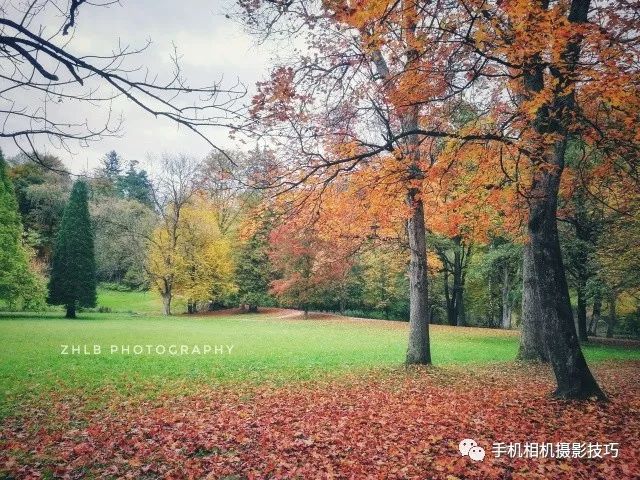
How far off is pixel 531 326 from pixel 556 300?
6310 mm

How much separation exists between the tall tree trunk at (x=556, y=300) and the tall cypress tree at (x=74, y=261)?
113 ft

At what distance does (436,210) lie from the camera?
12.1m

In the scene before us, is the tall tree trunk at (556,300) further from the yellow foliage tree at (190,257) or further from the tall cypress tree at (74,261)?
the yellow foliage tree at (190,257)

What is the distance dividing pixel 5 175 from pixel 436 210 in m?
33.5

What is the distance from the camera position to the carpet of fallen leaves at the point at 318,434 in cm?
453

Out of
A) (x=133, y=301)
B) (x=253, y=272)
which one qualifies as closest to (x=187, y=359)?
(x=253, y=272)

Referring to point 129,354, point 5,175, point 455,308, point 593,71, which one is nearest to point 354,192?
point 593,71

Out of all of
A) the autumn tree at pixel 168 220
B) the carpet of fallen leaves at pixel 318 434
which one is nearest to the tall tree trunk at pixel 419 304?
Answer: the carpet of fallen leaves at pixel 318 434

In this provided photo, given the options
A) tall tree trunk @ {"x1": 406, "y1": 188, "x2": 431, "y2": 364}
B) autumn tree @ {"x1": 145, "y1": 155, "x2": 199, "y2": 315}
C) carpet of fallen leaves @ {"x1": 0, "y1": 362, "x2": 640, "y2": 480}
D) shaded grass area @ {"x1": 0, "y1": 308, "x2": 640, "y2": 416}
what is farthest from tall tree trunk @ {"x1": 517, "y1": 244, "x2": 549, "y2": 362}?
autumn tree @ {"x1": 145, "y1": 155, "x2": 199, "y2": 315}

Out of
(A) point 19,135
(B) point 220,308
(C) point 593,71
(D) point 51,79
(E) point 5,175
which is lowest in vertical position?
(B) point 220,308

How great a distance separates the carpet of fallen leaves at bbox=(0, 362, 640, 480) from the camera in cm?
453

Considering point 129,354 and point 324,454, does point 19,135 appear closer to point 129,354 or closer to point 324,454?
point 324,454

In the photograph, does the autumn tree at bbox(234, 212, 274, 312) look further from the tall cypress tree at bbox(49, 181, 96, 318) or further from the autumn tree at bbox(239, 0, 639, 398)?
the autumn tree at bbox(239, 0, 639, 398)

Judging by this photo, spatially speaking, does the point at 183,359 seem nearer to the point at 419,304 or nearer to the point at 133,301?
the point at 419,304
